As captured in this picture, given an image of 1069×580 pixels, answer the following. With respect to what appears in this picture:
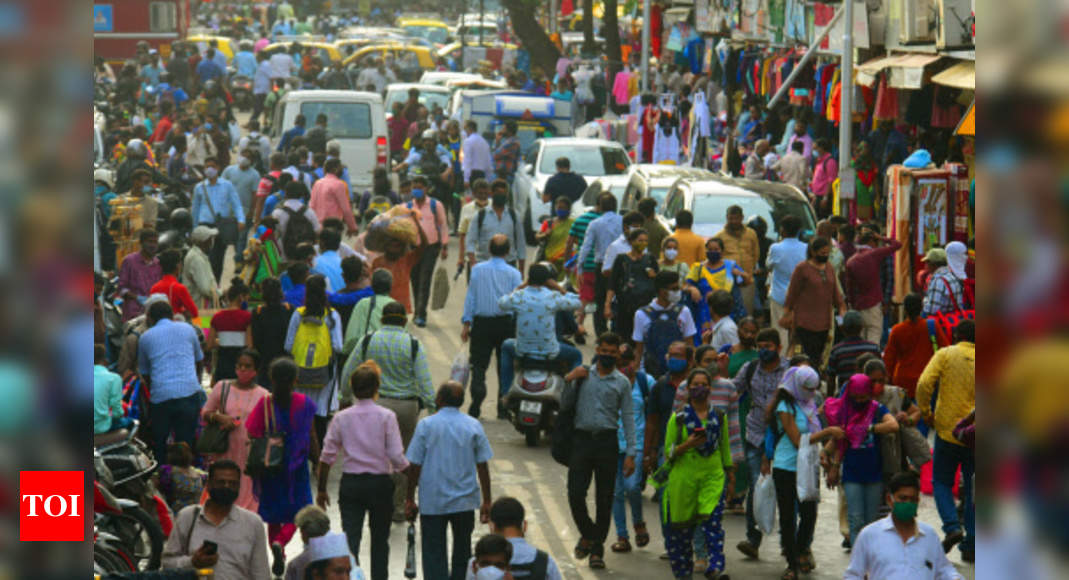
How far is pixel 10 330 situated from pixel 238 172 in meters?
17.6

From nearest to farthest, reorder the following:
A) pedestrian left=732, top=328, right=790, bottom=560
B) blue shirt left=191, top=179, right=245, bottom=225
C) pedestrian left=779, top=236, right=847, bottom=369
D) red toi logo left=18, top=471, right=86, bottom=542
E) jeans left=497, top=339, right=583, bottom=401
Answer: red toi logo left=18, top=471, right=86, bottom=542 → pedestrian left=732, top=328, right=790, bottom=560 → jeans left=497, top=339, right=583, bottom=401 → pedestrian left=779, top=236, right=847, bottom=369 → blue shirt left=191, top=179, right=245, bottom=225

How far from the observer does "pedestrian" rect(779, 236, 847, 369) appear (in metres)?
13.3

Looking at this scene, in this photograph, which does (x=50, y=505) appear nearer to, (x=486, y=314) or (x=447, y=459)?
(x=447, y=459)

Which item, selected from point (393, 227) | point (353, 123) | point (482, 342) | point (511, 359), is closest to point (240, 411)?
point (511, 359)

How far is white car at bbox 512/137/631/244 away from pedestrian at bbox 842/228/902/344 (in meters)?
8.49

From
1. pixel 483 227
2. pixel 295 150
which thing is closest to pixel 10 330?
pixel 483 227

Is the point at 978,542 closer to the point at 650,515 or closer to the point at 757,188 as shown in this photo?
the point at 650,515

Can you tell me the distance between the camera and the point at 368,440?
852 cm

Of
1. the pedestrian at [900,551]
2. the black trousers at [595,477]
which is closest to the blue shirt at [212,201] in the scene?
the black trousers at [595,477]

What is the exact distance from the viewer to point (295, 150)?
749 inches

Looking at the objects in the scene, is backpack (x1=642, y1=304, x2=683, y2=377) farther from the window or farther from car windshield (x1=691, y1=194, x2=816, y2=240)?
the window

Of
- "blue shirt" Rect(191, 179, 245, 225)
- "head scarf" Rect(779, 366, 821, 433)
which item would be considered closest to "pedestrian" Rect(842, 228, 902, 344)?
"head scarf" Rect(779, 366, 821, 433)

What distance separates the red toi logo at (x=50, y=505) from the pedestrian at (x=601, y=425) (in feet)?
25.7

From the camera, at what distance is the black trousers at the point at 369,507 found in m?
8.57
